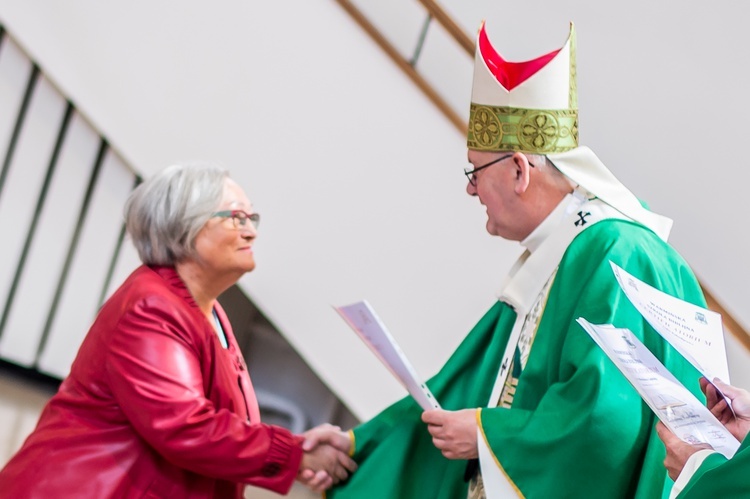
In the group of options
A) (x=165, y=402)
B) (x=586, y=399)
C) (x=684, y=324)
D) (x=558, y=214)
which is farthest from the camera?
(x=165, y=402)

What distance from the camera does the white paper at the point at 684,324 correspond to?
1.53 metres

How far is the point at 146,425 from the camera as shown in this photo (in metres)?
2.41

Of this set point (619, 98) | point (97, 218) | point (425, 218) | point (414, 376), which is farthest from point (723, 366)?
point (97, 218)

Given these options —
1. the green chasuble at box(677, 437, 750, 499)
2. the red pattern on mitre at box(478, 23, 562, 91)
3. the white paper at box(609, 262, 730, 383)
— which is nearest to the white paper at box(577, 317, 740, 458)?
the white paper at box(609, 262, 730, 383)

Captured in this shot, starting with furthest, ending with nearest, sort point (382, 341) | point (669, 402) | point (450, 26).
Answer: point (450, 26) → point (382, 341) → point (669, 402)

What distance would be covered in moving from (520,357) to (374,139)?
7.10 ft

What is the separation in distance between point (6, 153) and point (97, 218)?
0.61 meters

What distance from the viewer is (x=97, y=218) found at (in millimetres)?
5777

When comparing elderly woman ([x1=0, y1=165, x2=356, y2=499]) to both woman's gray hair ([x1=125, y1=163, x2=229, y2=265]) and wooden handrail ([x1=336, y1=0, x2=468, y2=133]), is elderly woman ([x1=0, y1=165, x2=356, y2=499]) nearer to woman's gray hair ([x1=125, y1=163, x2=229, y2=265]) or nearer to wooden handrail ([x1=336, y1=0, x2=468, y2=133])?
woman's gray hair ([x1=125, y1=163, x2=229, y2=265])

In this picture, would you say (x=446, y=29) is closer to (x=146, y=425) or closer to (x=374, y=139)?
(x=374, y=139)

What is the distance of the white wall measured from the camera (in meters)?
4.29

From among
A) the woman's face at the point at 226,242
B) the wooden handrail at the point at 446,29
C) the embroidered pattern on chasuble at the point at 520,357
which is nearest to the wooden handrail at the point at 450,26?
the wooden handrail at the point at 446,29

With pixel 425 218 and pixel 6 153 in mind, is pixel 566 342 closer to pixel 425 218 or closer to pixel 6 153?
pixel 425 218

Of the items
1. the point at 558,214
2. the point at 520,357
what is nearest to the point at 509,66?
the point at 558,214
